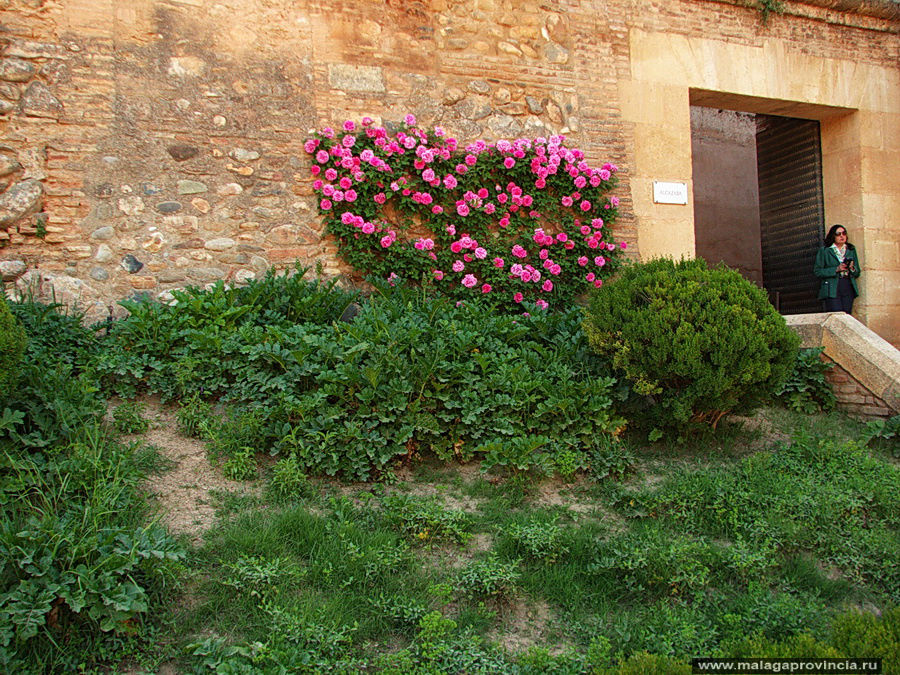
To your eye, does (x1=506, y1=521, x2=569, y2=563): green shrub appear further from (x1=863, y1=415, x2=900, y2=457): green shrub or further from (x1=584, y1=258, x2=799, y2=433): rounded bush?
(x1=863, y1=415, x2=900, y2=457): green shrub

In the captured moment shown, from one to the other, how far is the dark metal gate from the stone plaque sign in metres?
2.33

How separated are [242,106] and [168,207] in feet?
3.69

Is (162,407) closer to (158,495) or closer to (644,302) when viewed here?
(158,495)

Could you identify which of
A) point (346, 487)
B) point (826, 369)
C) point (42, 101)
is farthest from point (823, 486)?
point (42, 101)

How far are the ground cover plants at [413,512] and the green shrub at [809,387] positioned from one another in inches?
6.1

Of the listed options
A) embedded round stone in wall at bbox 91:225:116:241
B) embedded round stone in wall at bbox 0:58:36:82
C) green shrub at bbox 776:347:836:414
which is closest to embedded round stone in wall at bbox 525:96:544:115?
green shrub at bbox 776:347:836:414

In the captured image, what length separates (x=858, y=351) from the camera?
502cm

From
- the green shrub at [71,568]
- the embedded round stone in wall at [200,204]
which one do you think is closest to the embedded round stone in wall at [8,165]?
the embedded round stone in wall at [200,204]

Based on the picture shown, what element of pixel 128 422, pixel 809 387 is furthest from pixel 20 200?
pixel 809 387

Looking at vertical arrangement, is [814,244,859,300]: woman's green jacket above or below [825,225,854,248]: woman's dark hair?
below

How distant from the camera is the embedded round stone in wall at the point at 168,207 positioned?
18.7 ft

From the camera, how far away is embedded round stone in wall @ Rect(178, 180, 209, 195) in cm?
575

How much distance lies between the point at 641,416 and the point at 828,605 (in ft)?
5.48

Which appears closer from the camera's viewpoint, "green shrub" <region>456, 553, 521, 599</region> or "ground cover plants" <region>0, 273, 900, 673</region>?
"ground cover plants" <region>0, 273, 900, 673</region>
